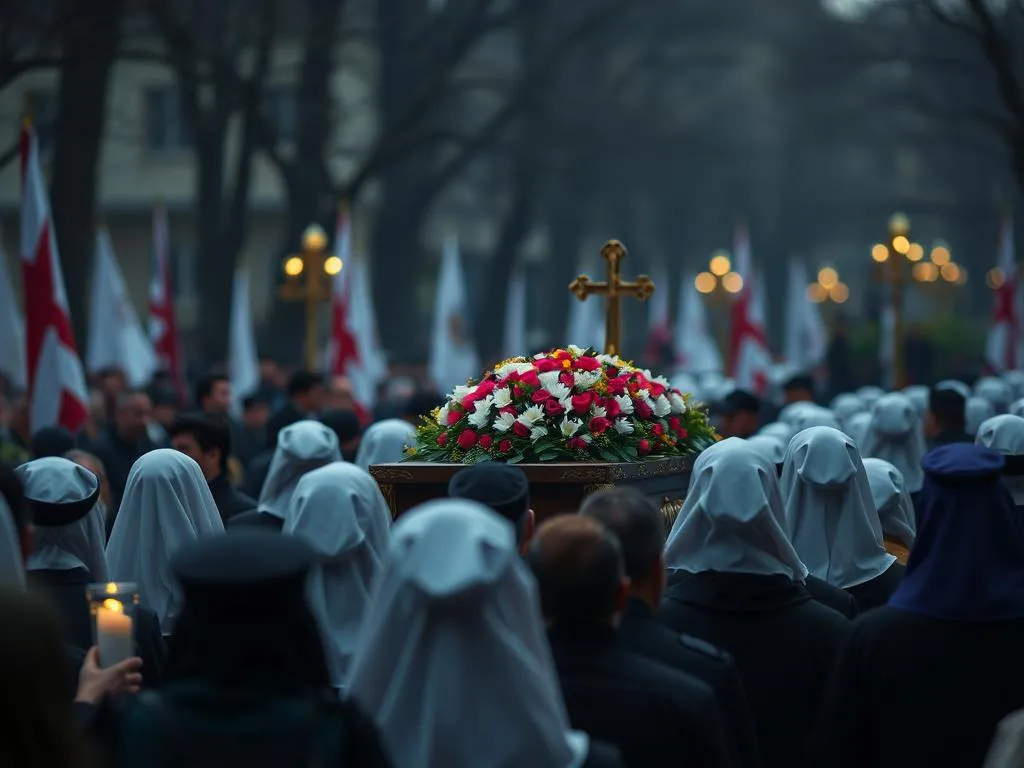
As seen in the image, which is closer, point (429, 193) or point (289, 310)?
point (289, 310)

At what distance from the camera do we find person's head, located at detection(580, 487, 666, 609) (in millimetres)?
4883

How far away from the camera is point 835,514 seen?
7.17 m

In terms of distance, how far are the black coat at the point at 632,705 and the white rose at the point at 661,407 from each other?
496 cm

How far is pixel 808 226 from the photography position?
65812mm

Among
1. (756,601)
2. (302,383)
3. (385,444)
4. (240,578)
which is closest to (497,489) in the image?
(756,601)

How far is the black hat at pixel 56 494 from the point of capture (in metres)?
6.27

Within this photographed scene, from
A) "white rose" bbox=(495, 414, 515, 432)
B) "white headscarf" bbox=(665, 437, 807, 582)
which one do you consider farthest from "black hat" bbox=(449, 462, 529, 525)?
"white rose" bbox=(495, 414, 515, 432)

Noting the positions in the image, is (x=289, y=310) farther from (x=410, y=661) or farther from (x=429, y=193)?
(x=410, y=661)

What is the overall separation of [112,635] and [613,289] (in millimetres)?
7452

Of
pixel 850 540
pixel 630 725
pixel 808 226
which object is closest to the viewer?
pixel 630 725

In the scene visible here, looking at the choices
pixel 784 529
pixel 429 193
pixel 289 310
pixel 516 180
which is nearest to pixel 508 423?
pixel 784 529

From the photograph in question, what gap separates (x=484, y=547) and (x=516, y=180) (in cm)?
3540

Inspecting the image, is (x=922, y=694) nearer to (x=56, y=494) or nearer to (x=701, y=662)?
(x=701, y=662)

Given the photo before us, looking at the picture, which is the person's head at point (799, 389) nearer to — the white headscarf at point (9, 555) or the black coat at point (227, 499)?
the black coat at point (227, 499)
